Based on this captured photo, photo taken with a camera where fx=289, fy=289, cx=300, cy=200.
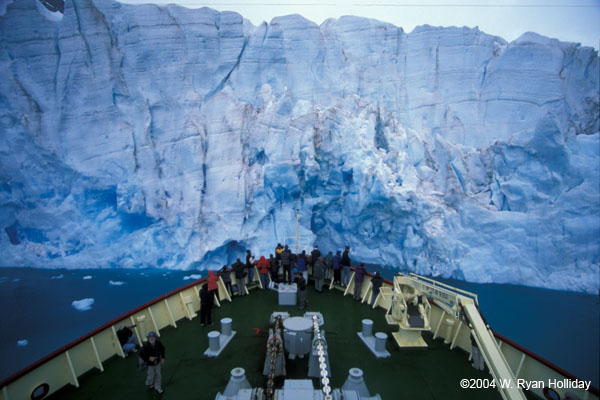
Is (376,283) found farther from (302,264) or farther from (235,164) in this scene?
(235,164)

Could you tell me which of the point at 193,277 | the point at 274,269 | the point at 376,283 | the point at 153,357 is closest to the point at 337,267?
the point at 376,283

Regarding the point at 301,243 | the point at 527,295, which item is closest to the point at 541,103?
the point at 527,295

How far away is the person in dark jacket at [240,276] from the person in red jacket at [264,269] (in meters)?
0.39

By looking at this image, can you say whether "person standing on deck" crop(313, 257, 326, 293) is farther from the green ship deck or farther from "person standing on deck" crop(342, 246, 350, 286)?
the green ship deck

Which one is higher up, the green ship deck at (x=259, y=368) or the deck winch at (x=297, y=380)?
the deck winch at (x=297, y=380)

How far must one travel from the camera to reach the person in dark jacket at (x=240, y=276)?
20.8 ft

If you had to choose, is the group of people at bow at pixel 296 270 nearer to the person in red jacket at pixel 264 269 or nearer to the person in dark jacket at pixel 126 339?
the person in red jacket at pixel 264 269

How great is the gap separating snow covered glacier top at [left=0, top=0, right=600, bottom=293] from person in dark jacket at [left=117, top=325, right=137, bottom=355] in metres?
10.8

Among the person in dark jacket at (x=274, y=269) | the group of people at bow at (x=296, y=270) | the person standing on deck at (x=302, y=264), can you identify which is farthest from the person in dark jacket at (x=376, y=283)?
the person in dark jacket at (x=274, y=269)

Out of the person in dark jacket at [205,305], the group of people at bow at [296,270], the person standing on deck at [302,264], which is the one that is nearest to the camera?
the person in dark jacket at [205,305]

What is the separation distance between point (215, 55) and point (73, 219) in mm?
12624

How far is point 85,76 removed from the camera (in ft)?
52.6

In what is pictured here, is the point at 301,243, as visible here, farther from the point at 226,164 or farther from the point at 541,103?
the point at 541,103

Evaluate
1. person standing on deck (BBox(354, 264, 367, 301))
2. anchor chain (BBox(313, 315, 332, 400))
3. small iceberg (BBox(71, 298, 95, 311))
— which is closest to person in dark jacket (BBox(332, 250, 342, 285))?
person standing on deck (BBox(354, 264, 367, 301))
